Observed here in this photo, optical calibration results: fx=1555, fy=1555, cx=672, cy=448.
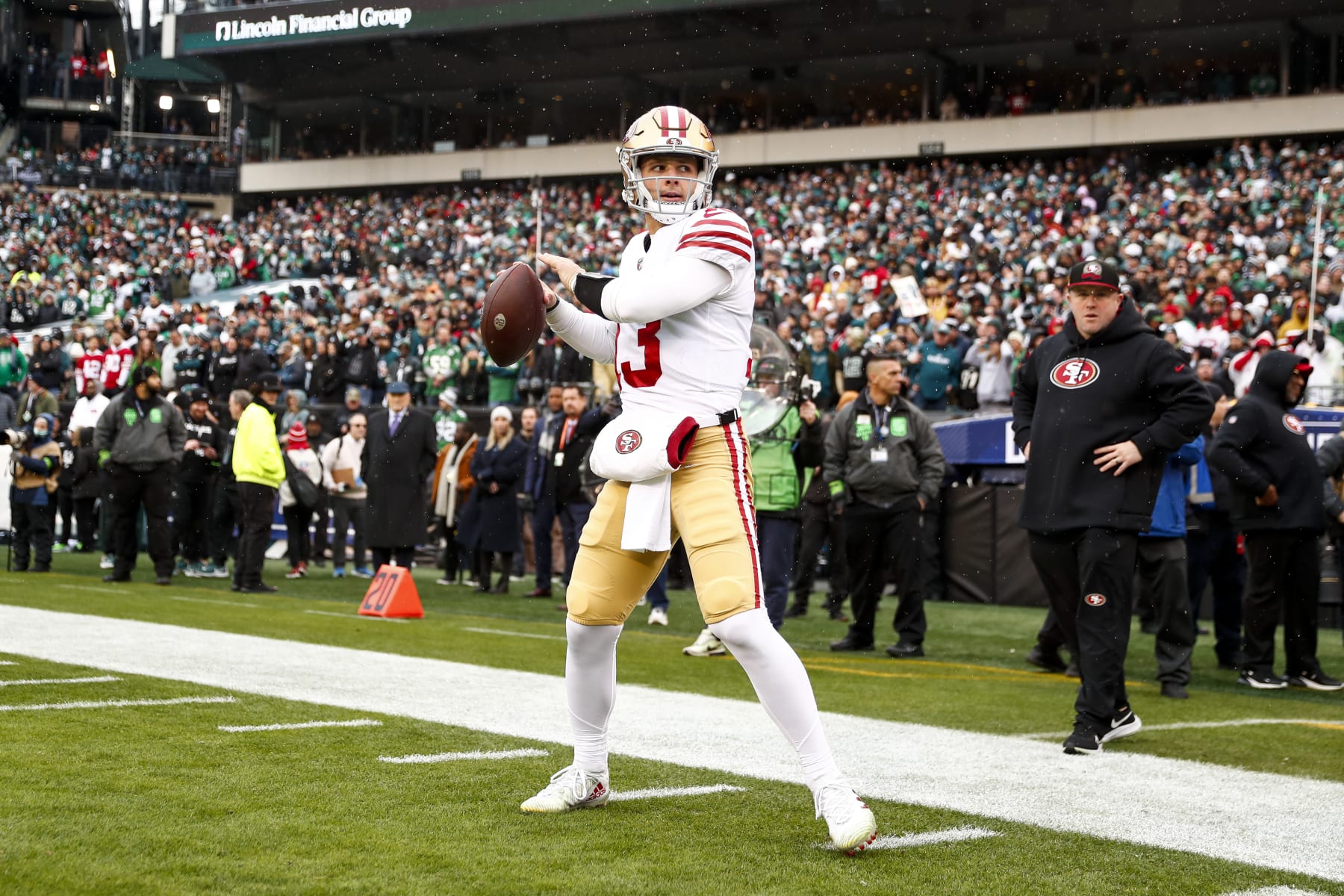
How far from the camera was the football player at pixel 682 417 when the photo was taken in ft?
12.6

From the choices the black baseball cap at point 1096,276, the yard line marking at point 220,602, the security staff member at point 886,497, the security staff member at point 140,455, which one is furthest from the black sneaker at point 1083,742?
the security staff member at point 140,455

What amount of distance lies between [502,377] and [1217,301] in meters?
8.69

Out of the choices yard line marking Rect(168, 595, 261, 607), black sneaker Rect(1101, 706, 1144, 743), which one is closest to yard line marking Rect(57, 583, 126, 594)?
yard line marking Rect(168, 595, 261, 607)

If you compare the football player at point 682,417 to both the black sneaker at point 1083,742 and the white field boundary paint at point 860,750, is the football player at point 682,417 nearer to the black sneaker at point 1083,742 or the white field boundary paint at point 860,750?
the white field boundary paint at point 860,750

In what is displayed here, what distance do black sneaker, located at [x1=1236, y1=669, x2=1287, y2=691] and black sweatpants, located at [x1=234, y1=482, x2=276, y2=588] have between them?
762cm

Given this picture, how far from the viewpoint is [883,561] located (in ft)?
31.0

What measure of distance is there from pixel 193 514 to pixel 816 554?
239 inches

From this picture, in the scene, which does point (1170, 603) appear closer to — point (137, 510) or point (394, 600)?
point (394, 600)

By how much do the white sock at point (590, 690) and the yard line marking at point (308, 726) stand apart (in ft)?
4.68

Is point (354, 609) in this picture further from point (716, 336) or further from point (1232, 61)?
point (1232, 61)

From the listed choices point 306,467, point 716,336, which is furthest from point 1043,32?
point 716,336

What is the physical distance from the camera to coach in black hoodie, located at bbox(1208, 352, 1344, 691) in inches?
316

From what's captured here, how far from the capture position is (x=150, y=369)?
42.2ft

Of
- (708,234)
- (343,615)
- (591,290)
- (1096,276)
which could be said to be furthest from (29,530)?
(708,234)
